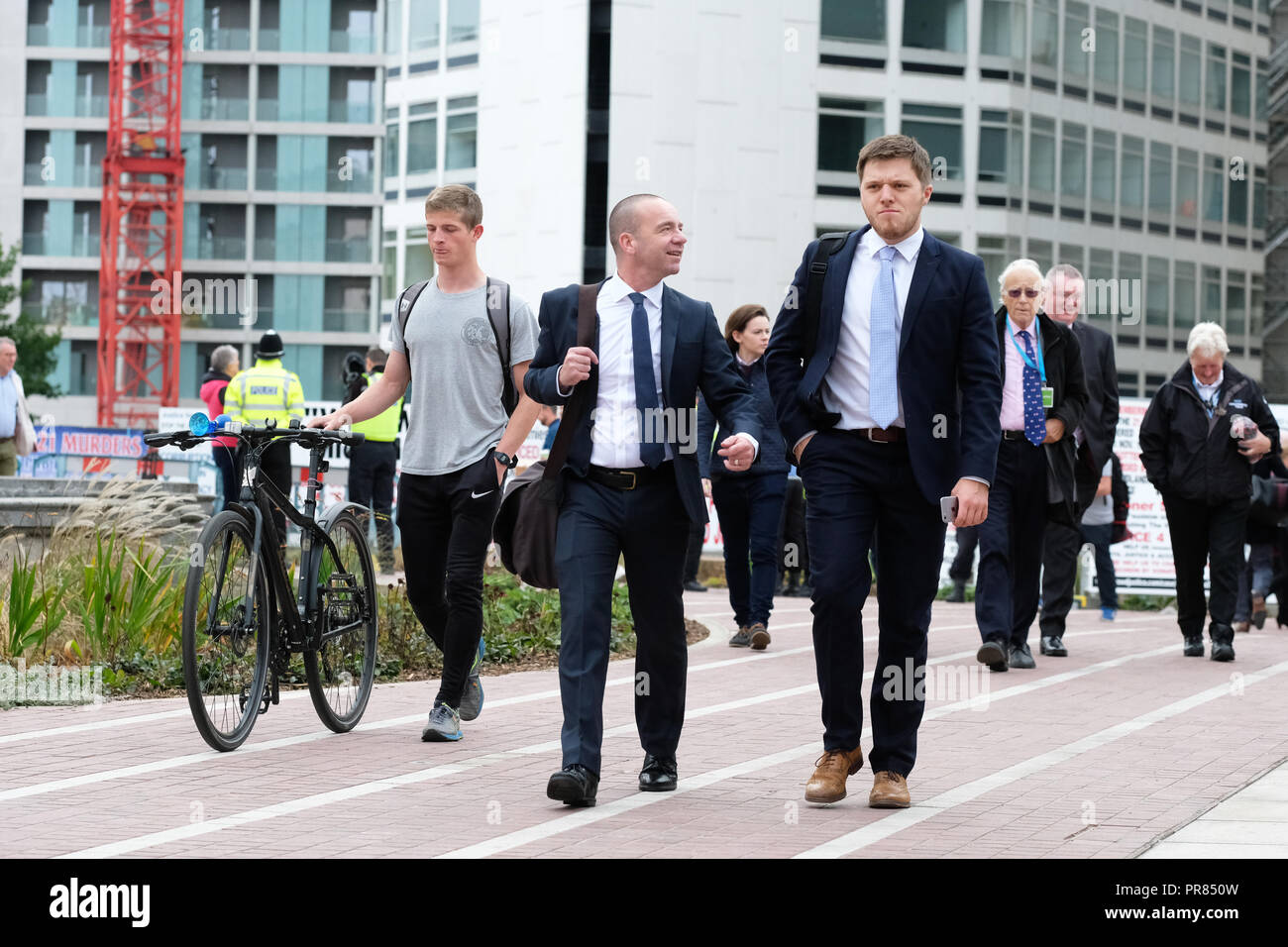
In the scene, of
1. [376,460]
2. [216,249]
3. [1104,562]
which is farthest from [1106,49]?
[216,249]

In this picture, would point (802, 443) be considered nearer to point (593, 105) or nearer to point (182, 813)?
point (182, 813)

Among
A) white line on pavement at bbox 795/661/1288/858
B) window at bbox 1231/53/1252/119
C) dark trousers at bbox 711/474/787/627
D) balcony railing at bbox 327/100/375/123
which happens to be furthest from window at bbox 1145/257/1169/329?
white line on pavement at bbox 795/661/1288/858

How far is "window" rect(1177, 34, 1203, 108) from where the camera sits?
180 ft

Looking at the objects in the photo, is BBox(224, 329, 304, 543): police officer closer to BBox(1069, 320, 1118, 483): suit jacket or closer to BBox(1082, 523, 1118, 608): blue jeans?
BBox(1082, 523, 1118, 608): blue jeans

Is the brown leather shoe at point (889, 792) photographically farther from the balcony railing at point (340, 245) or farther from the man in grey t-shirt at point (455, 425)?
the balcony railing at point (340, 245)

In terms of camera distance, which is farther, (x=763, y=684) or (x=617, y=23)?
(x=617, y=23)

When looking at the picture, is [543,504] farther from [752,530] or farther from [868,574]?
[752,530]

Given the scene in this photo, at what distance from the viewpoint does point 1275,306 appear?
5881 centimetres

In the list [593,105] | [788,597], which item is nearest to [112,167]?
[593,105]

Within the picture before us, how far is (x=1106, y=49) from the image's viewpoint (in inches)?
2067

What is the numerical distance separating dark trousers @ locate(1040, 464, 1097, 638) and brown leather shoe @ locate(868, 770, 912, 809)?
6.13 meters

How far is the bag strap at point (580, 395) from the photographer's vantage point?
6484mm

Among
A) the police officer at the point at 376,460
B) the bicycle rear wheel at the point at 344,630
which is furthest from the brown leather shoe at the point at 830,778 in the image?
the police officer at the point at 376,460

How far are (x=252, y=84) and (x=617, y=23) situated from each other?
41726 mm
